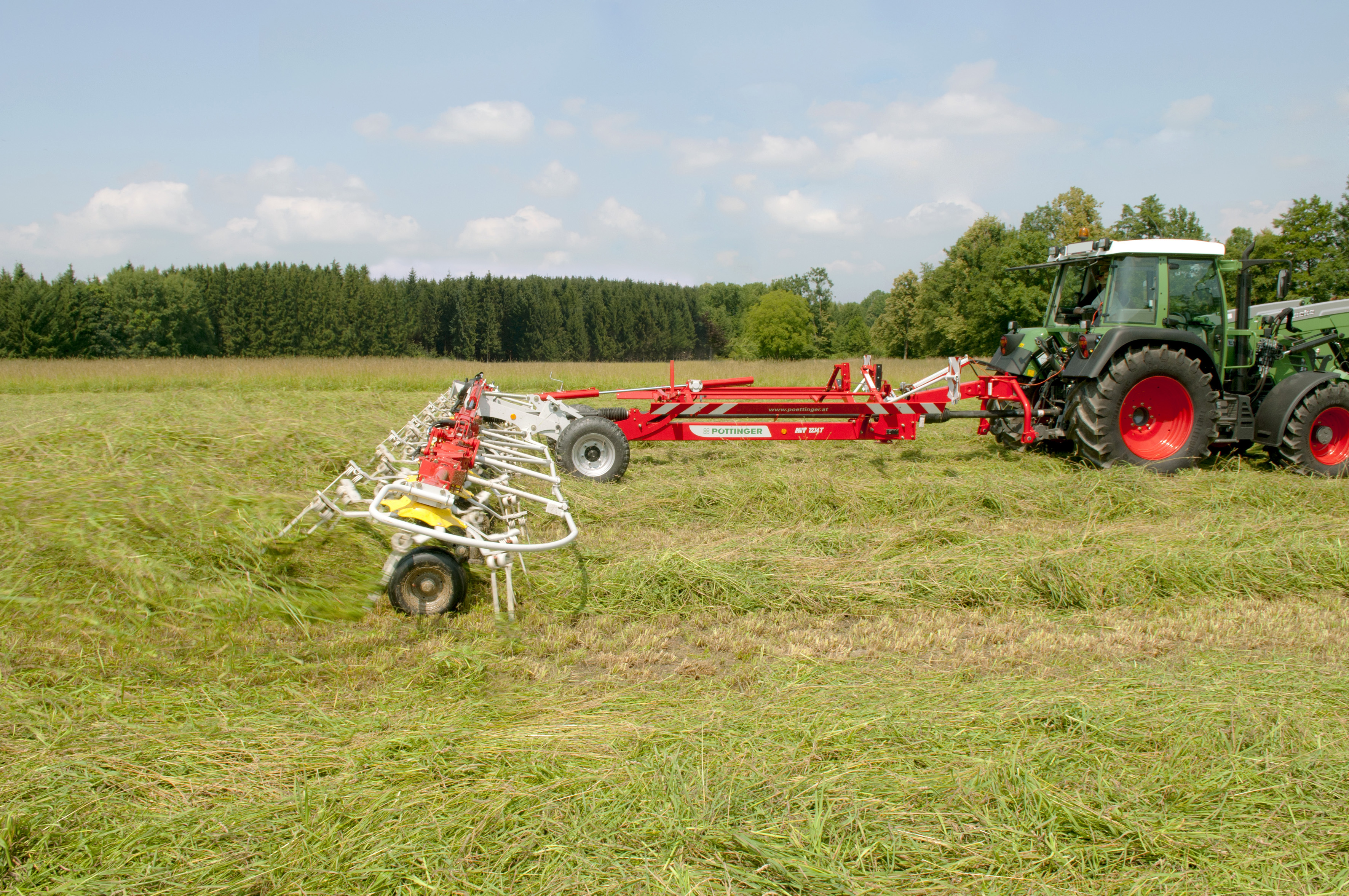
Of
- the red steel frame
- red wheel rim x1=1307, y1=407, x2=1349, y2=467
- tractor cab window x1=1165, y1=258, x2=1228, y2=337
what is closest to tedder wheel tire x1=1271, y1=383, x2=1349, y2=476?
red wheel rim x1=1307, y1=407, x2=1349, y2=467

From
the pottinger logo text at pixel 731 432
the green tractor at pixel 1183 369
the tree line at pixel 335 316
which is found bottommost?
the pottinger logo text at pixel 731 432

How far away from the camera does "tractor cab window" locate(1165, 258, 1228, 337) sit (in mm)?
7676

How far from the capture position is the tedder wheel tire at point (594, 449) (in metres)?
7.24

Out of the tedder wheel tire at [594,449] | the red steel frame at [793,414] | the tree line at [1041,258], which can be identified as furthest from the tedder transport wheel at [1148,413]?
the tree line at [1041,258]

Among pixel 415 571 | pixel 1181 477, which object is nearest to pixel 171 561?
pixel 415 571

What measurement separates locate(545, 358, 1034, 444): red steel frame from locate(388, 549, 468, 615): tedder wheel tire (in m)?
3.53

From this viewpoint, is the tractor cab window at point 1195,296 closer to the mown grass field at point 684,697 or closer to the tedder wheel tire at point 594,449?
the mown grass field at point 684,697

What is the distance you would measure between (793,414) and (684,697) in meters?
4.51

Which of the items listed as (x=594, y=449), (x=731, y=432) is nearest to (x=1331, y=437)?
(x=731, y=432)

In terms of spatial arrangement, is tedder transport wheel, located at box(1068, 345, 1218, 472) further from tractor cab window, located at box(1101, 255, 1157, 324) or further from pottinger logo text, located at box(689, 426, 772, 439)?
pottinger logo text, located at box(689, 426, 772, 439)

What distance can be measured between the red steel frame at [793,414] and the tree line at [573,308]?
152 inches

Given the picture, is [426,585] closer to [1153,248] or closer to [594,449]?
[594,449]

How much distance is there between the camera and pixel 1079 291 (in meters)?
8.45

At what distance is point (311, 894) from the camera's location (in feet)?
6.51
